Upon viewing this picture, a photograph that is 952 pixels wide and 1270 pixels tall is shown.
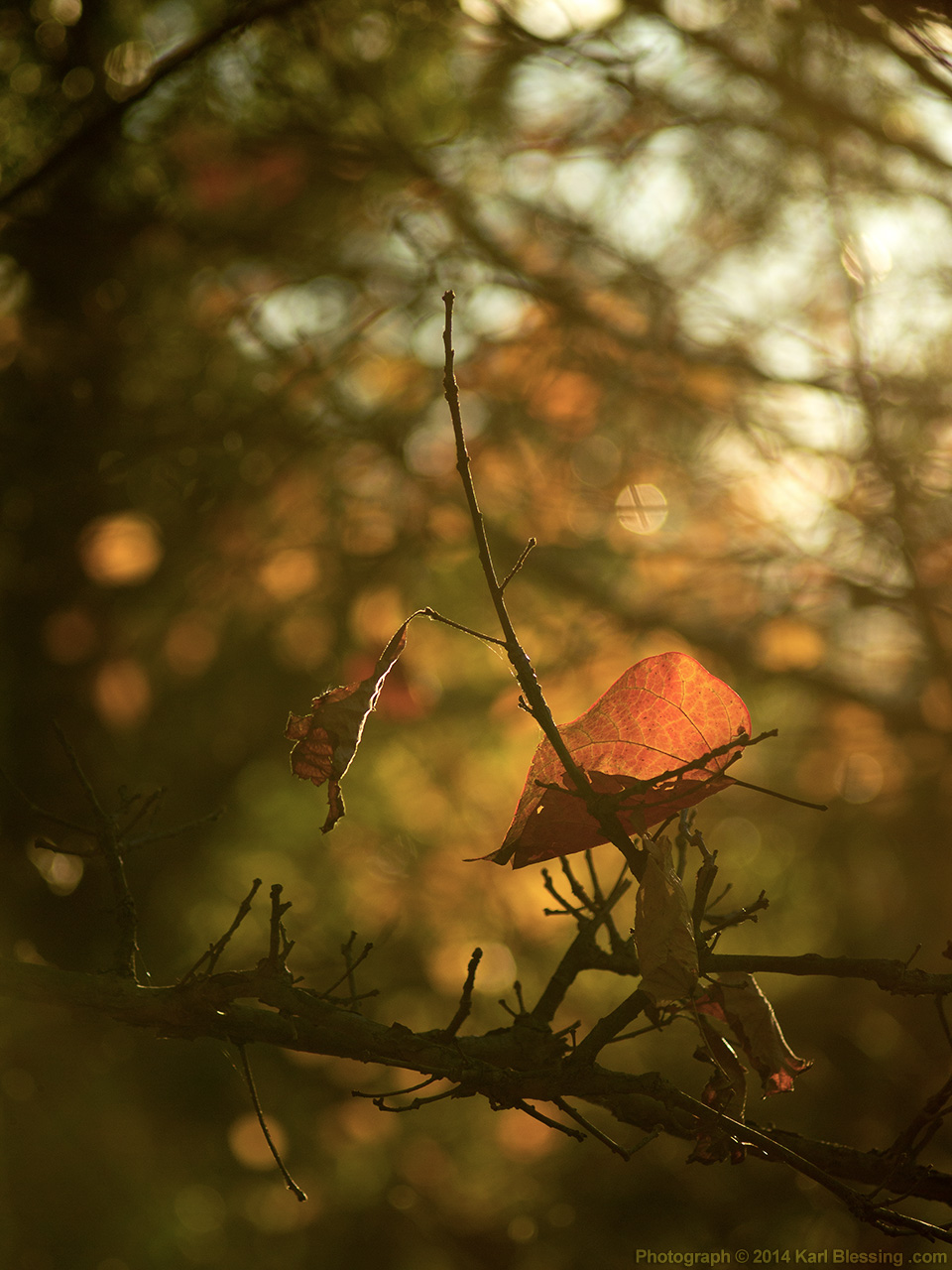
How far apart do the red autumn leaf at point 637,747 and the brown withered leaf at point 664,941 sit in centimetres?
5

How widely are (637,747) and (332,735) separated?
0.21 metres

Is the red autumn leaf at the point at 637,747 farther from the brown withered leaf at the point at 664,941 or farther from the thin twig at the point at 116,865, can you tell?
the thin twig at the point at 116,865

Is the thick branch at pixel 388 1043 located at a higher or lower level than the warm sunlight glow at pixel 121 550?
higher

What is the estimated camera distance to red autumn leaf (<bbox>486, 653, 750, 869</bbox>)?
1.86 feet

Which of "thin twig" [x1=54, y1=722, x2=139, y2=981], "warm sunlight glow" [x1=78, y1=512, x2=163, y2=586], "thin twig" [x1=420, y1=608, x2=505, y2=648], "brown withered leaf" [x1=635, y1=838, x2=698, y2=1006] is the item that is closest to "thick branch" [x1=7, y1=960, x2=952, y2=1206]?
"thin twig" [x1=54, y1=722, x2=139, y2=981]

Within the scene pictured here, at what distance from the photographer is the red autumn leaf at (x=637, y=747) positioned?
0.57 m

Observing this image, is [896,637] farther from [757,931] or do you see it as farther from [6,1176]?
[6,1176]

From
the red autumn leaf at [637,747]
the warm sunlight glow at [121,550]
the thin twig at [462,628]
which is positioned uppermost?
the thin twig at [462,628]

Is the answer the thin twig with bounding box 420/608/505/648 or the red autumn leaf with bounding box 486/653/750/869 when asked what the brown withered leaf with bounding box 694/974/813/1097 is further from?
the thin twig with bounding box 420/608/505/648

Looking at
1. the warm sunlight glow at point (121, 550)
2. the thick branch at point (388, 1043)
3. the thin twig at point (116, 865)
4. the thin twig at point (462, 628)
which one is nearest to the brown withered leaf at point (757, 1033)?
the thick branch at point (388, 1043)

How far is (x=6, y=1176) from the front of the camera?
90.9 inches

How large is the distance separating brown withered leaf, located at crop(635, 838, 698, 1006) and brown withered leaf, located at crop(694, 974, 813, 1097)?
0.07 meters

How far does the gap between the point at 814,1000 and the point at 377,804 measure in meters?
1.55

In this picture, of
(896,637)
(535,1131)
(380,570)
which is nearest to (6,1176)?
(535,1131)
